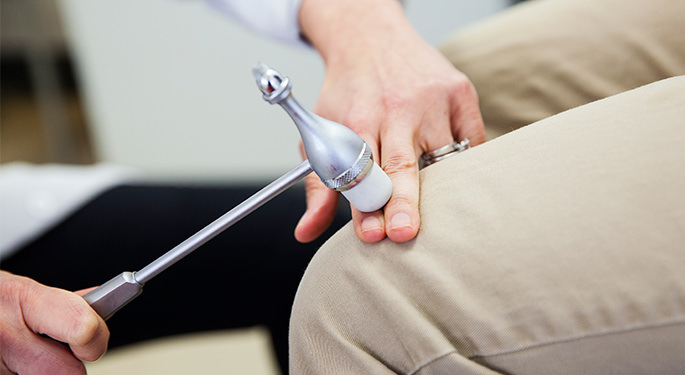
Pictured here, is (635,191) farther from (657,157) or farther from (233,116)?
(233,116)

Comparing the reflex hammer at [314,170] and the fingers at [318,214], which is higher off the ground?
the reflex hammer at [314,170]

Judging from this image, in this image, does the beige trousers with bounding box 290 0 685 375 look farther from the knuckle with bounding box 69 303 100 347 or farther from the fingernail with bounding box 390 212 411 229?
the knuckle with bounding box 69 303 100 347

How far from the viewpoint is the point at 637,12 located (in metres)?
0.44

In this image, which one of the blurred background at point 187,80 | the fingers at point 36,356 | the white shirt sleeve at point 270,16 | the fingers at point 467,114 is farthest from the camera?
the blurred background at point 187,80

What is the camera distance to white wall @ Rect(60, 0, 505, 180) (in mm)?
1801

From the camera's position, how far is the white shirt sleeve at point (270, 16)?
592 mm

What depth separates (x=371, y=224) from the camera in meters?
0.31

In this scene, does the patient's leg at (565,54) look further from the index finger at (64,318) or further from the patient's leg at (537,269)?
the index finger at (64,318)

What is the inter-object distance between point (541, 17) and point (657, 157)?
0.26 m

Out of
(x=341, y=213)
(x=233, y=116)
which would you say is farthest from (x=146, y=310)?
(x=233, y=116)

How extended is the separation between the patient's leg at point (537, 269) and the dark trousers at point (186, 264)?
0.31 metres

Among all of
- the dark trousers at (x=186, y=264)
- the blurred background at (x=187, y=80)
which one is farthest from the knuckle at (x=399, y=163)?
the blurred background at (x=187, y=80)

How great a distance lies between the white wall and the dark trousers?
3.60 ft

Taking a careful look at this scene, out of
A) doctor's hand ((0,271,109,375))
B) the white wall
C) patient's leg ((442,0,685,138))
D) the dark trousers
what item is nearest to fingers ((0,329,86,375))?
doctor's hand ((0,271,109,375))
